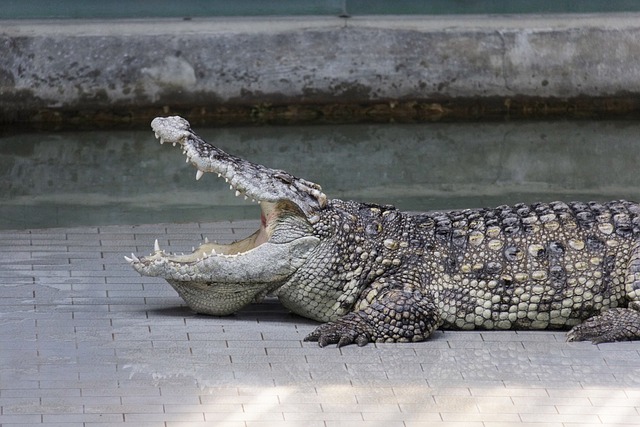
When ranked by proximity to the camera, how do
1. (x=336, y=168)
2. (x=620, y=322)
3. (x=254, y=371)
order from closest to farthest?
(x=254, y=371)
(x=620, y=322)
(x=336, y=168)

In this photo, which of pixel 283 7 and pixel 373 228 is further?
pixel 283 7

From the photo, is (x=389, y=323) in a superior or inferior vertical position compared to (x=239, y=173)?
inferior

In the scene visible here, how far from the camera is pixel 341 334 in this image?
5.71 m

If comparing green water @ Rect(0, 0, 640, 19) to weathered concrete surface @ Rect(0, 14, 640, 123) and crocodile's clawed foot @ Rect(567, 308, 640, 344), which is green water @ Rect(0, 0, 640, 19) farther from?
crocodile's clawed foot @ Rect(567, 308, 640, 344)

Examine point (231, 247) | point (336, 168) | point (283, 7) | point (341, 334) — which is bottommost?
point (336, 168)

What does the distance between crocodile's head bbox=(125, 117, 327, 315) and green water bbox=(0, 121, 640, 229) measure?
221 cm

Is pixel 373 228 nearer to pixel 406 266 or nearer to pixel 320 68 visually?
pixel 406 266

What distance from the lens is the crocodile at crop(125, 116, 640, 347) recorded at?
5.86 m

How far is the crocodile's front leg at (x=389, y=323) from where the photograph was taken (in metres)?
5.74

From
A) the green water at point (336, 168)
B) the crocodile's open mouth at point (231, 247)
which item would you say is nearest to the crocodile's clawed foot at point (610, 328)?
the crocodile's open mouth at point (231, 247)

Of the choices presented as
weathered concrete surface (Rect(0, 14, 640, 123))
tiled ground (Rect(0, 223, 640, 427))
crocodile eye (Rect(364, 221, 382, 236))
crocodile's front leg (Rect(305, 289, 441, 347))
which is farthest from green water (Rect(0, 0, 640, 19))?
crocodile's front leg (Rect(305, 289, 441, 347))

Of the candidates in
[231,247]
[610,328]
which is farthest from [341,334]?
[610,328]

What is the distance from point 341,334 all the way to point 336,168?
4.32 m

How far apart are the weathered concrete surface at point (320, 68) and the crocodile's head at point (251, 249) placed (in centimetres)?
540
